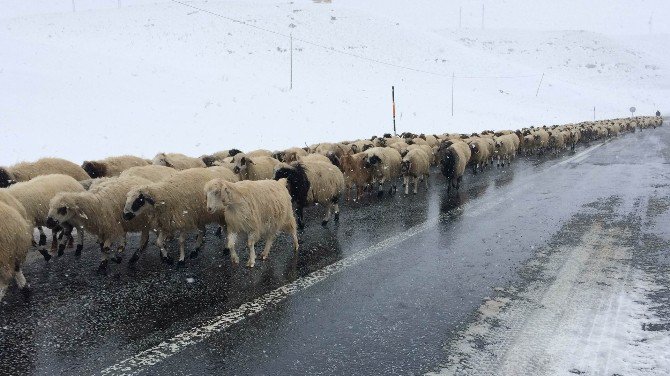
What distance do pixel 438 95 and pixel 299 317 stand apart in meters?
57.7

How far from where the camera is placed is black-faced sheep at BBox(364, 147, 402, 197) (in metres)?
13.7

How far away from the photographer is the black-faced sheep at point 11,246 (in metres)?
5.98

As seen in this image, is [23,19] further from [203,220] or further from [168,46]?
[203,220]

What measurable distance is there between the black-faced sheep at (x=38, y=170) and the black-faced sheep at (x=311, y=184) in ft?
15.8

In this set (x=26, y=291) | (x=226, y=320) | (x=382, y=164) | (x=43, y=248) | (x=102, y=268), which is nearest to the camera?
(x=226, y=320)

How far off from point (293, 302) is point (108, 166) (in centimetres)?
810

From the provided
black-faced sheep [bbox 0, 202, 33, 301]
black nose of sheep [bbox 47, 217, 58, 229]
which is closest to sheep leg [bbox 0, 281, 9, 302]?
black-faced sheep [bbox 0, 202, 33, 301]

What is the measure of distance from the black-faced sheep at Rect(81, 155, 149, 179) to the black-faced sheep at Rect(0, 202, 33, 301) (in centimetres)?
524

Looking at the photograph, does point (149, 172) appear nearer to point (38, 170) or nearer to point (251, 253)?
point (38, 170)

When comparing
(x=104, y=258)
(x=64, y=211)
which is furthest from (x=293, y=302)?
(x=64, y=211)

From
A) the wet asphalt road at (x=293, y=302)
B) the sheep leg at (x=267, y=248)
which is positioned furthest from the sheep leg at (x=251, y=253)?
the sheep leg at (x=267, y=248)

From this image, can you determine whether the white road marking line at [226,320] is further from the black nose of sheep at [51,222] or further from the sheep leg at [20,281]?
the black nose of sheep at [51,222]

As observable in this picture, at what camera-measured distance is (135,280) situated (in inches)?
261

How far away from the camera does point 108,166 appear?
11.8 m
